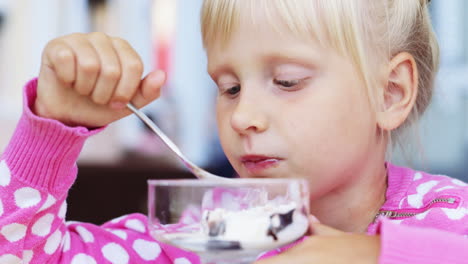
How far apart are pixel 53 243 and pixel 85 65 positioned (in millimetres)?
299

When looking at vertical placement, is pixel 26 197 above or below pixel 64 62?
below

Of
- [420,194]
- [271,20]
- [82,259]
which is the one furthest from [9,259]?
[420,194]

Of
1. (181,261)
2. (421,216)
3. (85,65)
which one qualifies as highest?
(85,65)

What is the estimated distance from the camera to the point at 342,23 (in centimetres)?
95

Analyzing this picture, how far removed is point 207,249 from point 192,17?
3.32 metres

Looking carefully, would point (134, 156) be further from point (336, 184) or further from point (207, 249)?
point (207, 249)

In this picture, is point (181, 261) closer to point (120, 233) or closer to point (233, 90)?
point (120, 233)

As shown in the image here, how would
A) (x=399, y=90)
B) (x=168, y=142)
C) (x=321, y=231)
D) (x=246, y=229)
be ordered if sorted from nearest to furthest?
(x=246, y=229), (x=321, y=231), (x=168, y=142), (x=399, y=90)

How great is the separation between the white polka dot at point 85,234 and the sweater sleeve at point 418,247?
52 centimetres

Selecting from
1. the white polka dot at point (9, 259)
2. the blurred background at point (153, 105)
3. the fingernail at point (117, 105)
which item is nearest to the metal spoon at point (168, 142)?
the fingernail at point (117, 105)

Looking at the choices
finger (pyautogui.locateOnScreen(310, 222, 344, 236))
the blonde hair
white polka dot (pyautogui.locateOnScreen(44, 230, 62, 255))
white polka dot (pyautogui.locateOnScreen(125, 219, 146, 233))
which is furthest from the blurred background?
finger (pyautogui.locateOnScreen(310, 222, 344, 236))

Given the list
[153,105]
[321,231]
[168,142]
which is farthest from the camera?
[153,105]

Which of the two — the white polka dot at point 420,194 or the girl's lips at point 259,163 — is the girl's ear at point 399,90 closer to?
the white polka dot at point 420,194

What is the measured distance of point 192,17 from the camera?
383 centimetres
